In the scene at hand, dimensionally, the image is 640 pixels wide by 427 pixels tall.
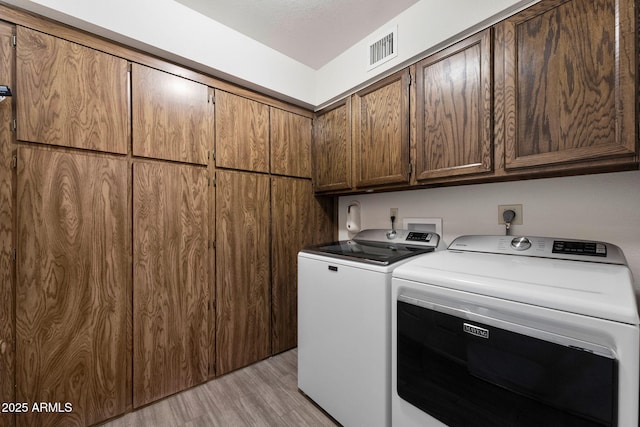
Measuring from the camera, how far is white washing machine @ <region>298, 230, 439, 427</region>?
47.5 inches

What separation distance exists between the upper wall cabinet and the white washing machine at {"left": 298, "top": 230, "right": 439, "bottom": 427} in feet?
3.53

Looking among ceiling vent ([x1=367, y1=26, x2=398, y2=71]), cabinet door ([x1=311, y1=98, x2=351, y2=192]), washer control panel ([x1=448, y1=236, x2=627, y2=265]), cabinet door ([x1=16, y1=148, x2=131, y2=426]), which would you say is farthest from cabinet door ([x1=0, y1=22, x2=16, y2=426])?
washer control panel ([x1=448, y1=236, x2=627, y2=265])

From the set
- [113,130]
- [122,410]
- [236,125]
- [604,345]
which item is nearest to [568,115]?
[604,345]

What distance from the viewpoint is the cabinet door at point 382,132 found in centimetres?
161

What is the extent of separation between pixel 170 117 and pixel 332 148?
3.97 feet

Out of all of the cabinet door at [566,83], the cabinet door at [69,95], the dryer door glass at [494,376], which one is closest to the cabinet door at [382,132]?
the cabinet door at [566,83]

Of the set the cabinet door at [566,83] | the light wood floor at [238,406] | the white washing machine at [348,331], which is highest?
the cabinet door at [566,83]

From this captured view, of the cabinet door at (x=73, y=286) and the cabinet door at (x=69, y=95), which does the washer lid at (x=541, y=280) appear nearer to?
the cabinet door at (x=73, y=286)

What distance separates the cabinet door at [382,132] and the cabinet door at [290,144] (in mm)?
544

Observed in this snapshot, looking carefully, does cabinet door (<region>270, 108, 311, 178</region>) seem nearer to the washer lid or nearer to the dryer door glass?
the washer lid

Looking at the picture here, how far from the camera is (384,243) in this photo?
1.92 metres

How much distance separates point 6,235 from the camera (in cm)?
118

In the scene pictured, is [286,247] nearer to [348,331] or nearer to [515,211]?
[348,331]

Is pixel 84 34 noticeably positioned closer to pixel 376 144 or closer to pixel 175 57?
pixel 175 57
